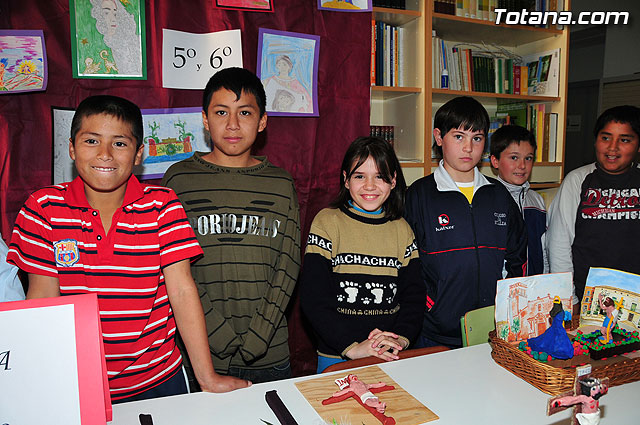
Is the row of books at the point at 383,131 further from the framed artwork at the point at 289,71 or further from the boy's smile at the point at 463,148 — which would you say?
the boy's smile at the point at 463,148

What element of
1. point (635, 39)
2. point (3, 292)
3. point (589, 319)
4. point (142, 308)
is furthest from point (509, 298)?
point (635, 39)

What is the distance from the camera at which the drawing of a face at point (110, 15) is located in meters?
1.95

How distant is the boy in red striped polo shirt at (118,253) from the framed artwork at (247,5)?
3.50 feet

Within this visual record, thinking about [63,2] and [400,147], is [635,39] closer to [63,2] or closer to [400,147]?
[400,147]

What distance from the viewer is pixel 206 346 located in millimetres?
1250

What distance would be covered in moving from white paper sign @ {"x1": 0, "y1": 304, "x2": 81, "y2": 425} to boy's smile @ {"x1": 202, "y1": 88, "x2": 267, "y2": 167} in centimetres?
89

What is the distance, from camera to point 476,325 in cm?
146

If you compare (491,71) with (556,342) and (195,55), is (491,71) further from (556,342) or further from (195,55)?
(556,342)

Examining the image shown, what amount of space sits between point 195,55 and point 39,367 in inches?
66.1

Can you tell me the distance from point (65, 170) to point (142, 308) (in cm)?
103

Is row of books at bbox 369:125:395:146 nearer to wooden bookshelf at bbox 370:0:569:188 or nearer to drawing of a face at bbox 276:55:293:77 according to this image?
wooden bookshelf at bbox 370:0:569:188

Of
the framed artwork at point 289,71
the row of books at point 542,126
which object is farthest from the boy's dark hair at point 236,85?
the row of books at point 542,126

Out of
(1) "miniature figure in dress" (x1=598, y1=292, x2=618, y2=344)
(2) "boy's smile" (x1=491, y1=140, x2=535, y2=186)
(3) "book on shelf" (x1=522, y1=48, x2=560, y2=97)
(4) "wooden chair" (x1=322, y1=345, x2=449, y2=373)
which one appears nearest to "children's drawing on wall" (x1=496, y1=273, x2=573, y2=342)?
(1) "miniature figure in dress" (x1=598, y1=292, x2=618, y2=344)

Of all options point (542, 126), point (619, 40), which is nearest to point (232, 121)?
point (542, 126)
